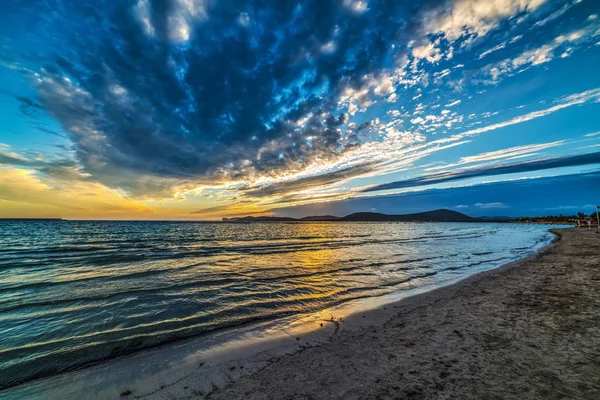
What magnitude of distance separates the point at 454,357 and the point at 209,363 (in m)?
5.33

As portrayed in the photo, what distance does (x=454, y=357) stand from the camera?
4.92m

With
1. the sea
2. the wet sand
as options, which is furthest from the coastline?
the sea

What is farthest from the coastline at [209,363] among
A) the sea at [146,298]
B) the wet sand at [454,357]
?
the sea at [146,298]

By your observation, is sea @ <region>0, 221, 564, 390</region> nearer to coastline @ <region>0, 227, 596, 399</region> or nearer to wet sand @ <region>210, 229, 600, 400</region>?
coastline @ <region>0, 227, 596, 399</region>

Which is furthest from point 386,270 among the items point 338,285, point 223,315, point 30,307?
point 30,307

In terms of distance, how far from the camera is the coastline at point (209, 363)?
188 inches

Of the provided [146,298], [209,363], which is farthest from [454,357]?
[146,298]

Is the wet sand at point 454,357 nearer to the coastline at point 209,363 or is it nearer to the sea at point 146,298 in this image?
the coastline at point 209,363

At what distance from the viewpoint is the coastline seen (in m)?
4.77

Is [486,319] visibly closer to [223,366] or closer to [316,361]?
[316,361]

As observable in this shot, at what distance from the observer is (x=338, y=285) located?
42.8 feet

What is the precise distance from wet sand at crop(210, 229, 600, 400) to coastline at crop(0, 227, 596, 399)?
0.41ft

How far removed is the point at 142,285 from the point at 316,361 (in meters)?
12.0

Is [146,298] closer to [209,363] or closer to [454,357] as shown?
[209,363]
